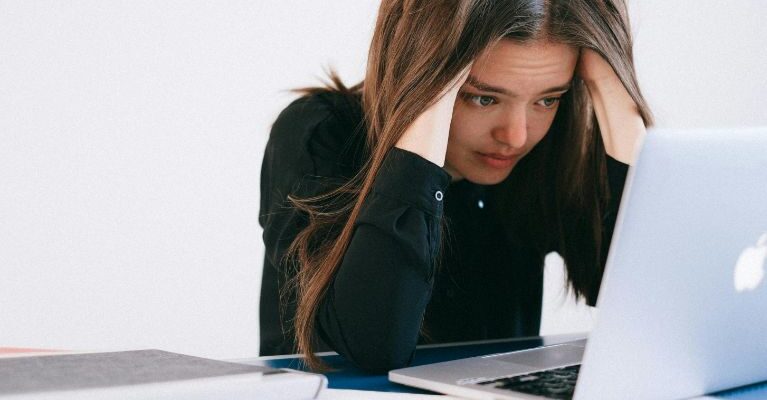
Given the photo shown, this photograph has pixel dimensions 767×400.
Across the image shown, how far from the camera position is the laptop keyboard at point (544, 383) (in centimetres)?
81

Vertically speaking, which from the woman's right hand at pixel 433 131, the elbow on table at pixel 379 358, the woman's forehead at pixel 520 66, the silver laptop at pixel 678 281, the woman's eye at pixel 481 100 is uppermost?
the woman's forehead at pixel 520 66

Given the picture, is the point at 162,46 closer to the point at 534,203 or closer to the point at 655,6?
the point at 534,203

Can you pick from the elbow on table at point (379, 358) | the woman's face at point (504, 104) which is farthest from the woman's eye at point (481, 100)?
the elbow on table at point (379, 358)

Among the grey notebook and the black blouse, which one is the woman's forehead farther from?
the grey notebook

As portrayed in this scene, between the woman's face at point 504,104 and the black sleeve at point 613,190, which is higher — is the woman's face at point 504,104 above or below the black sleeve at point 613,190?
above

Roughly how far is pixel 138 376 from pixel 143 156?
172 cm

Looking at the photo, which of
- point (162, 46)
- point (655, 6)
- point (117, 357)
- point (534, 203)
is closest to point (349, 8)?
point (162, 46)

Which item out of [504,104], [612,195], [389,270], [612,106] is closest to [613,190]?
[612,195]

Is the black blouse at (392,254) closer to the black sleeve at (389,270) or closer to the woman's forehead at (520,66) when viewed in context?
the black sleeve at (389,270)

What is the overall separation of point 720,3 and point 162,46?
1.87 m

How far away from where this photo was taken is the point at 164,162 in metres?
2.40

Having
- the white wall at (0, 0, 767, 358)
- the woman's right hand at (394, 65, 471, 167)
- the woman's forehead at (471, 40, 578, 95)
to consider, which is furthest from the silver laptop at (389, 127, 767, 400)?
the white wall at (0, 0, 767, 358)

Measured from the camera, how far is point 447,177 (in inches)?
44.8

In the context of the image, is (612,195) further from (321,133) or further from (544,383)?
(544,383)
